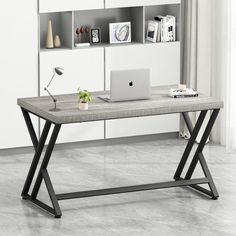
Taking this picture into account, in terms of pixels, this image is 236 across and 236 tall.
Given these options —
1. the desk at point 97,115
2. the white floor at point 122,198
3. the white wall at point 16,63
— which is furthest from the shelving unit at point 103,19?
the desk at point 97,115

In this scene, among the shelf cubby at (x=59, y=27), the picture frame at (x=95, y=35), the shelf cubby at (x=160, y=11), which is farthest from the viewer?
the shelf cubby at (x=160, y=11)

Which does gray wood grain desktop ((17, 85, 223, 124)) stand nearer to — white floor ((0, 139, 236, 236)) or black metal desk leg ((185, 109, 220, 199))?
black metal desk leg ((185, 109, 220, 199))

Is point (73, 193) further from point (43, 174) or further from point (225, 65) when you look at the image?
point (225, 65)

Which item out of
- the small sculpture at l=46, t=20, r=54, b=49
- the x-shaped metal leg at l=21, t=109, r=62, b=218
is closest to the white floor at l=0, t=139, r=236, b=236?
the x-shaped metal leg at l=21, t=109, r=62, b=218

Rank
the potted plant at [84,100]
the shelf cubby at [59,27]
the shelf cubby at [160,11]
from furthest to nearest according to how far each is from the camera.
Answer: the shelf cubby at [160,11], the shelf cubby at [59,27], the potted plant at [84,100]

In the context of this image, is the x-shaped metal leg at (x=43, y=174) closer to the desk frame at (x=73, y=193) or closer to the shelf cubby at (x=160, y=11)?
the desk frame at (x=73, y=193)

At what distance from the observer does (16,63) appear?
711 centimetres

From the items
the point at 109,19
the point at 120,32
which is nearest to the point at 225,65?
the point at 120,32

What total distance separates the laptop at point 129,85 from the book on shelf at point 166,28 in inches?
75.0

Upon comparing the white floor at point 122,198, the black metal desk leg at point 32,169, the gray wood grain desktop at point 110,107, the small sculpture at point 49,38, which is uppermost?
the small sculpture at point 49,38

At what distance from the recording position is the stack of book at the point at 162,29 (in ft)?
25.3

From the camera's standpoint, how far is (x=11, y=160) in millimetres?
7133

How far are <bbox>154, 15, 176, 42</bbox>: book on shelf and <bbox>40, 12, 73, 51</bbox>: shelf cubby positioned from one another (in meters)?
0.87

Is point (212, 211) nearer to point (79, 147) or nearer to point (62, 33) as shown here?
point (79, 147)
